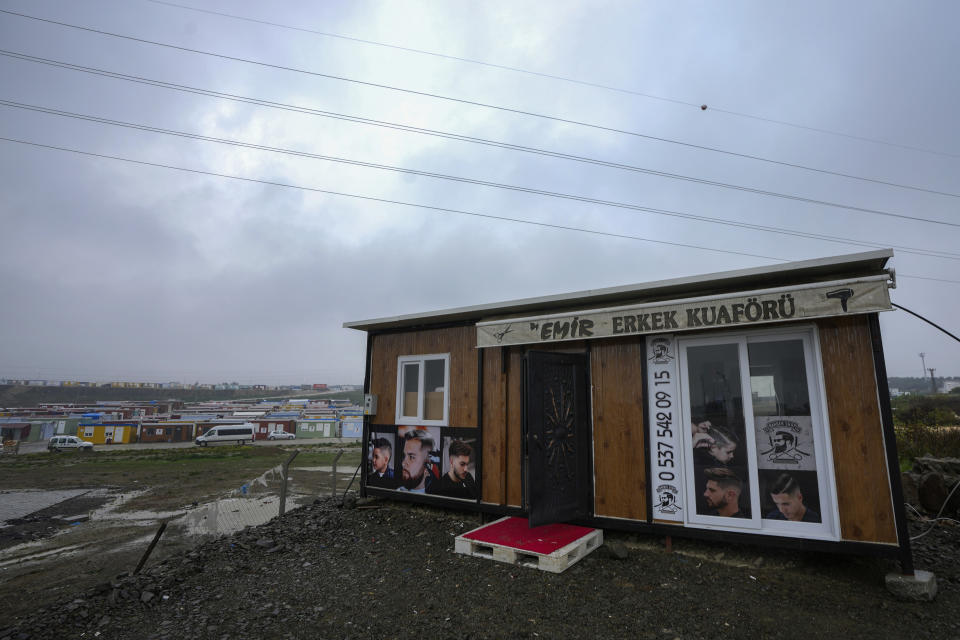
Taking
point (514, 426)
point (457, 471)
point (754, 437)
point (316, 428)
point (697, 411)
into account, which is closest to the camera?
point (754, 437)

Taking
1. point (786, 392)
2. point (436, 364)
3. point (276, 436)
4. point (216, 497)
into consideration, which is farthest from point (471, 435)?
point (276, 436)

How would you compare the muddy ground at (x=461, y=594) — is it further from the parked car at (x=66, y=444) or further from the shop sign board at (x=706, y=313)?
the parked car at (x=66, y=444)

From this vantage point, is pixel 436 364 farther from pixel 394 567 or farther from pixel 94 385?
pixel 94 385

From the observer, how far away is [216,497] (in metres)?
13.2

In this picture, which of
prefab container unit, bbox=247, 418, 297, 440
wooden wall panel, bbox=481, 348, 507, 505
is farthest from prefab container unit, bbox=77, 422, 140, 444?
wooden wall panel, bbox=481, 348, 507, 505

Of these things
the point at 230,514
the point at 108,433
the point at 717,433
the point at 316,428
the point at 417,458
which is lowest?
the point at 316,428

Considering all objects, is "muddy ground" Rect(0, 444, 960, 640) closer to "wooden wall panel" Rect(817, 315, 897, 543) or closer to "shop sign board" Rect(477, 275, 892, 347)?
"wooden wall panel" Rect(817, 315, 897, 543)

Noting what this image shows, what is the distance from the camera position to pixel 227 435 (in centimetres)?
5197

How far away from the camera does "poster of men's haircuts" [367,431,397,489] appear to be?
7873 mm

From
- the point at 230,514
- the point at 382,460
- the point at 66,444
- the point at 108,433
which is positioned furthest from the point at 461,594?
the point at 108,433

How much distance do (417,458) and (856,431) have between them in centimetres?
585

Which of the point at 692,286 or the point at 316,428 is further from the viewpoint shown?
the point at 316,428

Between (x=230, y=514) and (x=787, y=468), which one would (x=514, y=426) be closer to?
(x=787, y=468)

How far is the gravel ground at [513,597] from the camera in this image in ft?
12.2
